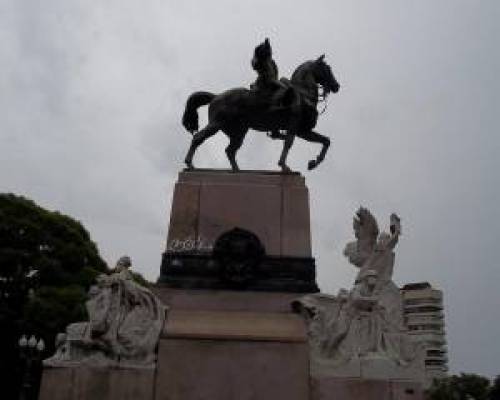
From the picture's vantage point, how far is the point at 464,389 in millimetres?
43094

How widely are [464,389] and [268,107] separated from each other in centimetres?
3718

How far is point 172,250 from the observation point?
10.8m

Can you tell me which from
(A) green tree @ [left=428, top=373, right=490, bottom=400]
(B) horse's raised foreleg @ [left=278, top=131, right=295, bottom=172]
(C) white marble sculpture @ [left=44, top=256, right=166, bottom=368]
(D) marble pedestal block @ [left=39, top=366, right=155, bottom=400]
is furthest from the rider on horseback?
(A) green tree @ [left=428, top=373, right=490, bottom=400]

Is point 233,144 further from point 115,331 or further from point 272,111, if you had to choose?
point 115,331

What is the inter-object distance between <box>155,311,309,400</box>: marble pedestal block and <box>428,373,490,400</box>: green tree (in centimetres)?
3696

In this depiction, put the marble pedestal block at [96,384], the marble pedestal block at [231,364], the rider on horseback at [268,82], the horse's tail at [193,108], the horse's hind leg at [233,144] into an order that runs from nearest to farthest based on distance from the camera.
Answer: the marble pedestal block at [96,384] < the marble pedestal block at [231,364] < the rider on horseback at [268,82] < the horse's hind leg at [233,144] < the horse's tail at [193,108]

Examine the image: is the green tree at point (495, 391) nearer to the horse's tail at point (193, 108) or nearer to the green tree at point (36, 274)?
the green tree at point (36, 274)

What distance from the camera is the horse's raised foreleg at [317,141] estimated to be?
40.7ft

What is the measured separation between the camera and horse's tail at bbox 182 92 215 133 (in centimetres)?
1277

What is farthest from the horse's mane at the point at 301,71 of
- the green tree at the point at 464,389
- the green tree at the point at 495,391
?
the green tree at the point at 495,391

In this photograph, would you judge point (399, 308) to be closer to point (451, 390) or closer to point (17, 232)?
point (17, 232)

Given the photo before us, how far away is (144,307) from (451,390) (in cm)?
3905

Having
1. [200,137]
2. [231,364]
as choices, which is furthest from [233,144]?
[231,364]

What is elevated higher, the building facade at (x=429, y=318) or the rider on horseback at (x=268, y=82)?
the building facade at (x=429, y=318)
